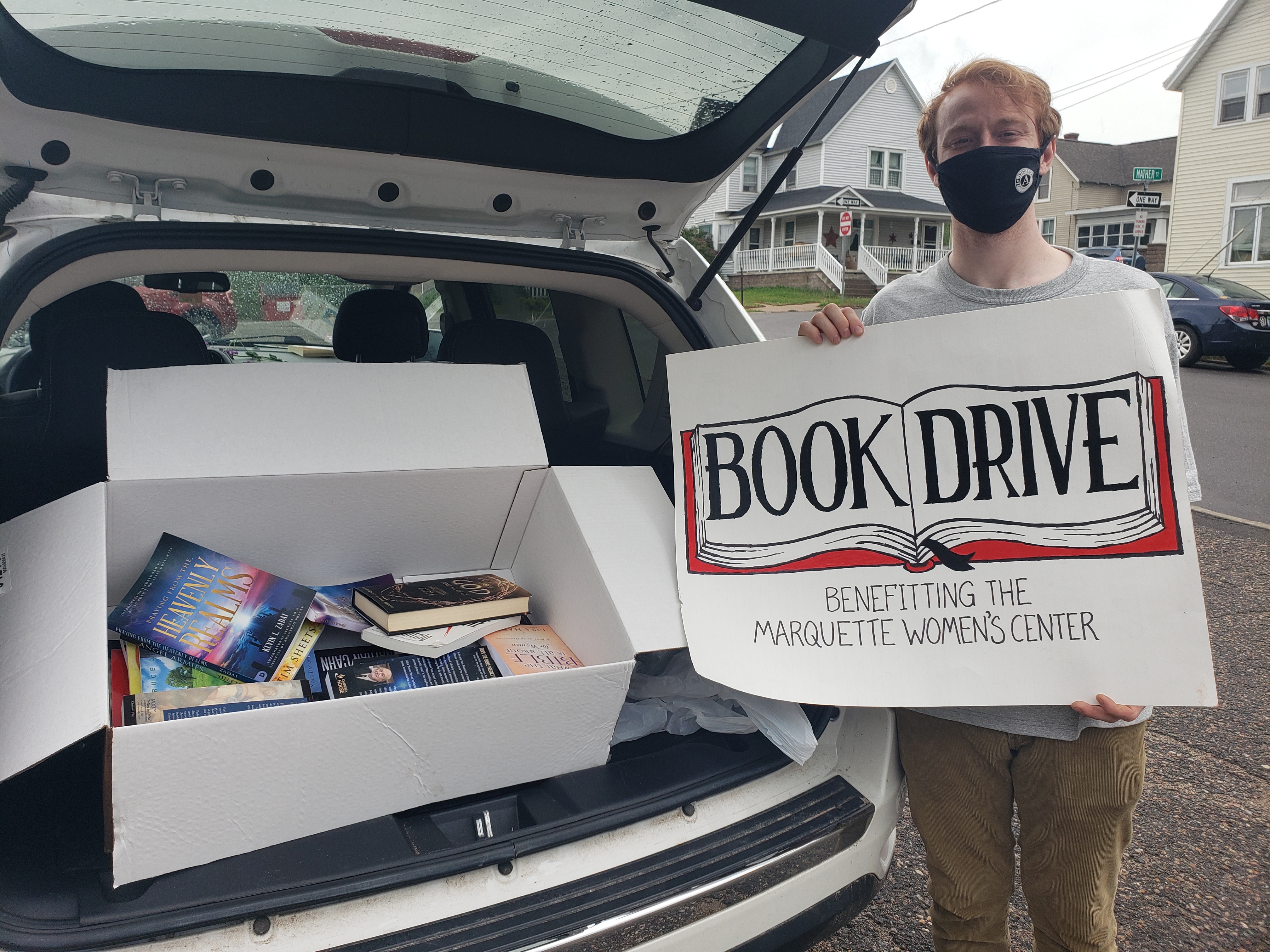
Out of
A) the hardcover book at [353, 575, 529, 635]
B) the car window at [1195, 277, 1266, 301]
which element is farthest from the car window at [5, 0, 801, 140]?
the car window at [1195, 277, 1266, 301]

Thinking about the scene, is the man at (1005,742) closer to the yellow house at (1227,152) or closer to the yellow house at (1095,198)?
the yellow house at (1227,152)

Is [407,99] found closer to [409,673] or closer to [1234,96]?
[409,673]

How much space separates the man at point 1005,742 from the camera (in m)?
1.41

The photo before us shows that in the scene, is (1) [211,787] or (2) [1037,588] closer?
(1) [211,787]

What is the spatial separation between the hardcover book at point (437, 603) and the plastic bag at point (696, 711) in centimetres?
32

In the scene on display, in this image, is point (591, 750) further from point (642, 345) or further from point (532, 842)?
point (642, 345)

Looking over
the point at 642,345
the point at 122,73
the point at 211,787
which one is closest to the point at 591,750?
the point at 211,787

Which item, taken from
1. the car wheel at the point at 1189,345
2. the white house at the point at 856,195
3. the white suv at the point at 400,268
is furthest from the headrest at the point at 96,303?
the white house at the point at 856,195

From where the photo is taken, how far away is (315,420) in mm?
Result: 1716

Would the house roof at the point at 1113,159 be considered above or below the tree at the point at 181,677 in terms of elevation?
above

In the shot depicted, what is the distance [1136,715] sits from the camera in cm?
133

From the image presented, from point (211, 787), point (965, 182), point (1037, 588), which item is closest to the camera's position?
point (211, 787)

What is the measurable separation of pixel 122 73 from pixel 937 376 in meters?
1.56

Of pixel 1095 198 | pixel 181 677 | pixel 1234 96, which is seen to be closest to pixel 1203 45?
pixel 1234 96
